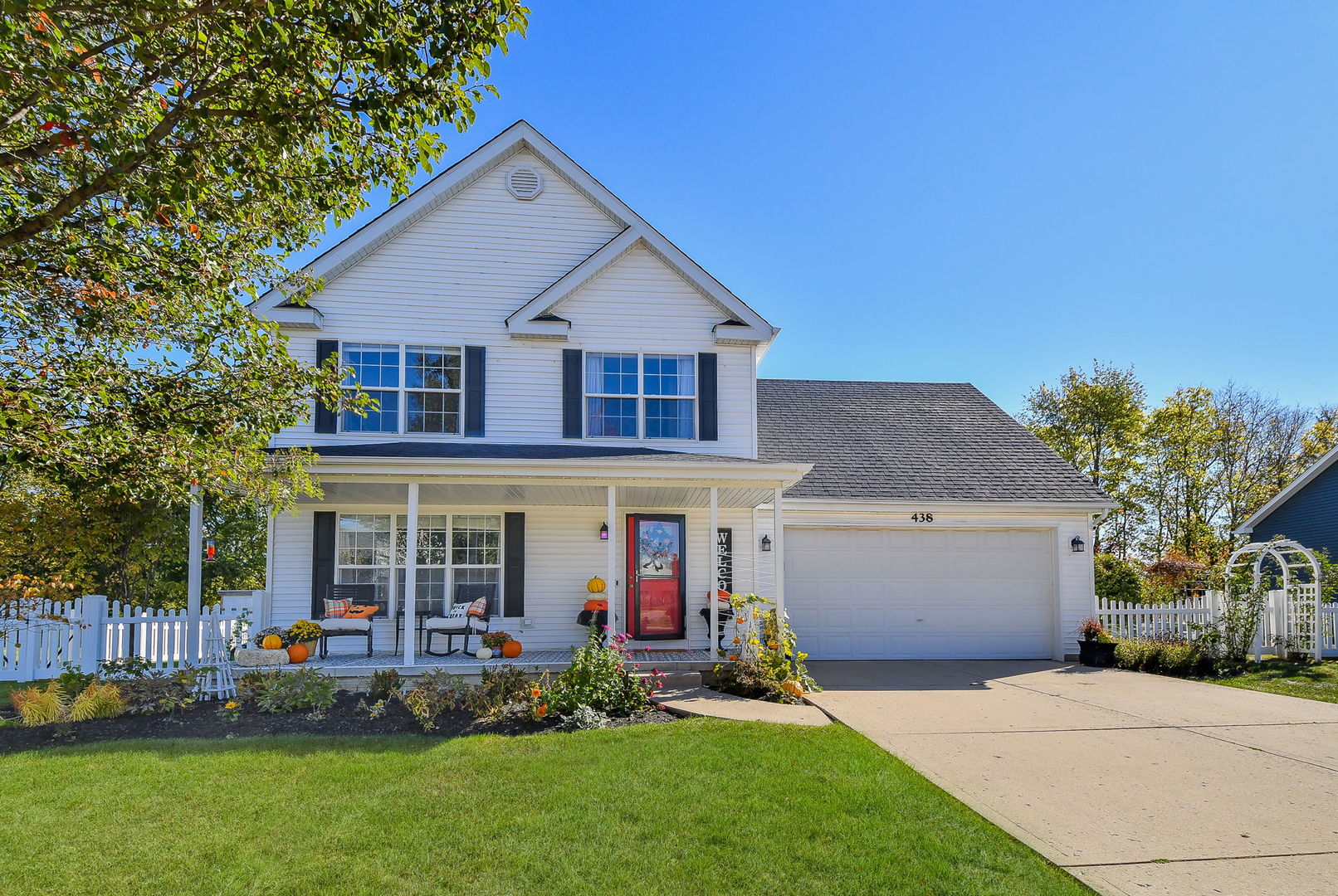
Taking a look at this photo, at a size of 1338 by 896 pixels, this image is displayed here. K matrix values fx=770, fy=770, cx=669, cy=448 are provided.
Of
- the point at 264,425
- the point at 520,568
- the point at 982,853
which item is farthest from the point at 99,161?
the point at 520,568

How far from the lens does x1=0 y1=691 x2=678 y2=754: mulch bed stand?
729 cm

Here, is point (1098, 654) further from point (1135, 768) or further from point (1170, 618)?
point (1135, 768)

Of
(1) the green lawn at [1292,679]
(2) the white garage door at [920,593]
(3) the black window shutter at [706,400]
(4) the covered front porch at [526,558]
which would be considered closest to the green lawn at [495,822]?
(4) the covered front porch at [526,558]

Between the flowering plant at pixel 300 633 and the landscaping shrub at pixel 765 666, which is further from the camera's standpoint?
the flowering plant at pixel 300 633

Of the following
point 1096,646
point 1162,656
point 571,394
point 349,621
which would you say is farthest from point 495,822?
point 1162,656

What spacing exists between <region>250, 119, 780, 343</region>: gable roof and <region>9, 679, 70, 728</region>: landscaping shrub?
21.7 ft

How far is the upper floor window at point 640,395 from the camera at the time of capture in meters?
12.3

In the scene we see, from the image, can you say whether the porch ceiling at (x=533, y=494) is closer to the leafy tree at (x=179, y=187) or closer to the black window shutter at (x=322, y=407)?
the black window shutter at (x=322, y=407)

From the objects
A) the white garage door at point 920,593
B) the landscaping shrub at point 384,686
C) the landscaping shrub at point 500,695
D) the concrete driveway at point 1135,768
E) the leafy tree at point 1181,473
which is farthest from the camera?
the leafy tree at point 1181,473

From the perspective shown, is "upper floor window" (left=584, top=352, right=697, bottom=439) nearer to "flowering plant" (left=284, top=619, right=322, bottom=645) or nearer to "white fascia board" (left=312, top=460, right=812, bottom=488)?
"white fascia board" (left=312, top=460, right=812, bottom=488)

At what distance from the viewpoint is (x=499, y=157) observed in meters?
12.6

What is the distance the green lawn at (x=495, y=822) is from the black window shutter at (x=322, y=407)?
5.42 m

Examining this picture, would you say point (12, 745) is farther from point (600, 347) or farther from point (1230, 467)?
point (1230, 467)

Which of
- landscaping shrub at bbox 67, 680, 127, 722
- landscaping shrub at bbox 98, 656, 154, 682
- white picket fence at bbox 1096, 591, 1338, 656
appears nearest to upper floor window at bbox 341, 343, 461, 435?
landscaping shrub at bbox 98, 656, 154, 682
